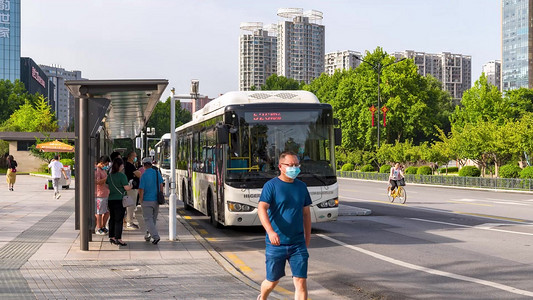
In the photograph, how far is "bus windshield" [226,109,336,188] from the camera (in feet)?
47.0

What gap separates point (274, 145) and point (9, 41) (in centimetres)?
13192

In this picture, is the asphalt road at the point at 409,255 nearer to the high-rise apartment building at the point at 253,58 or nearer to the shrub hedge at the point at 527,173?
the shrub hedge at the point at 527,173

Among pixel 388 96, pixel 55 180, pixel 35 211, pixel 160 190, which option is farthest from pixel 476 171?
pixel 160 190

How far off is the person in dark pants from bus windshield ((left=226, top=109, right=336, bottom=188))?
96.9 inches

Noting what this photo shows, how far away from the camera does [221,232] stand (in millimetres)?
16297

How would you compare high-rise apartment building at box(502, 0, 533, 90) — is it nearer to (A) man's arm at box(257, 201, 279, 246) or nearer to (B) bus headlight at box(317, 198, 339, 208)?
(B) bus headlight at box(317, 198, 339, 208)

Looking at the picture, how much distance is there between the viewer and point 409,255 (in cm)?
1192

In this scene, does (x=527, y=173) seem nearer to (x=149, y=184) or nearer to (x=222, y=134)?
(x=222, y=134)

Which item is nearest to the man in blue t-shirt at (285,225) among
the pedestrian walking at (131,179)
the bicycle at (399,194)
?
the pedestrian walking at (131,179)

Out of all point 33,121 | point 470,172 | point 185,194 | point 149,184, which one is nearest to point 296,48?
point 33,121

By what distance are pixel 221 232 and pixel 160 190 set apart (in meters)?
3.63

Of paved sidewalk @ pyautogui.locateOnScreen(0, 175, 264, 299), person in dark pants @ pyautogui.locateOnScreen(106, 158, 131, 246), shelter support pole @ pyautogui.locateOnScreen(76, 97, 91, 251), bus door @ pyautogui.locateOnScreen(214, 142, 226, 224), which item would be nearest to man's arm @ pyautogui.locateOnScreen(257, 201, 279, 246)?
paved sidewalk @ pyautogui.locateOnScreen(0, 175, 264, 299)

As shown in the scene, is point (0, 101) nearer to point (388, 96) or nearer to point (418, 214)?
point (388, 96)

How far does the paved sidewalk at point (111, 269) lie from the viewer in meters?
8.16
